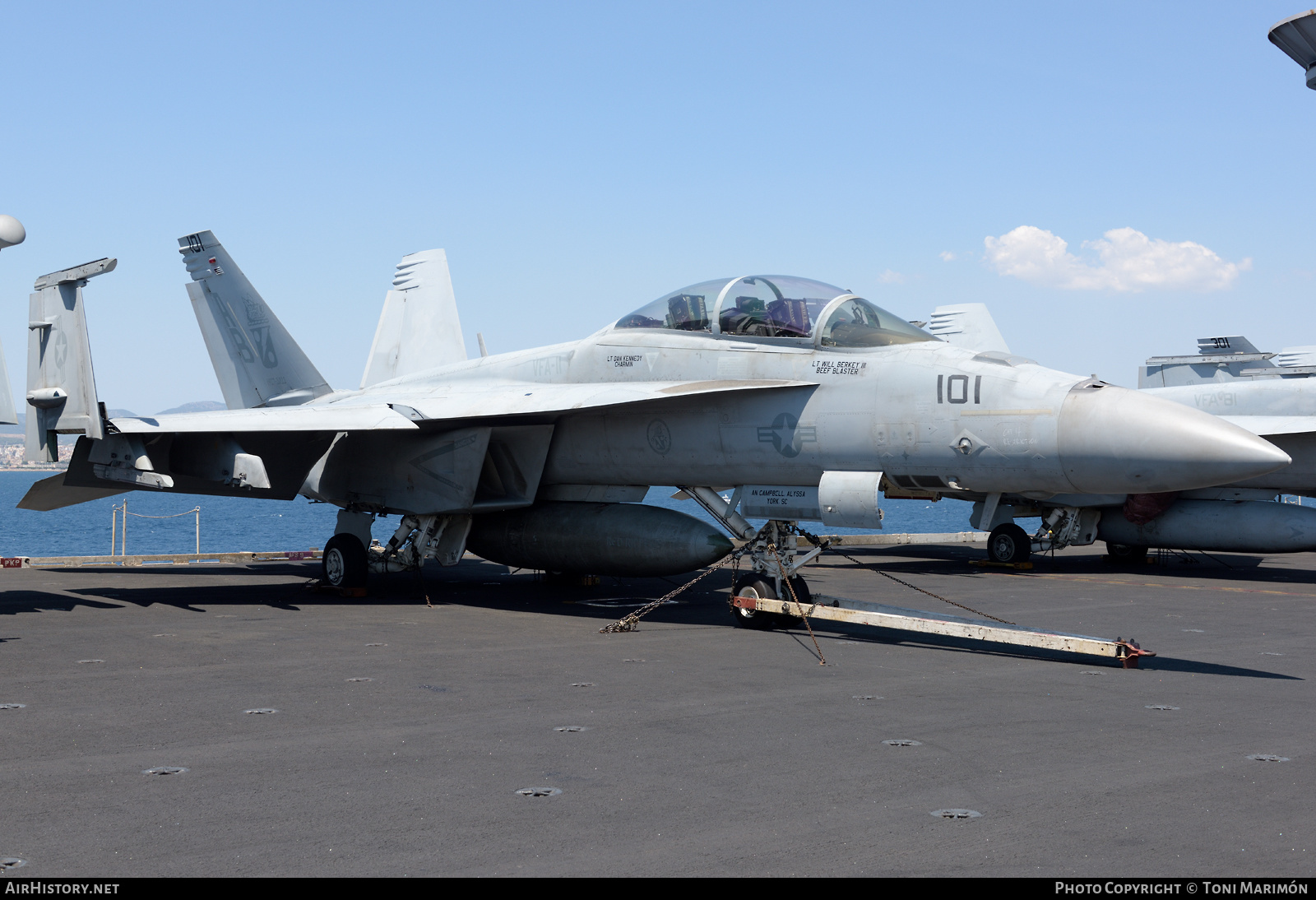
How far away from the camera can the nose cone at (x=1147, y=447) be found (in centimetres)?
776

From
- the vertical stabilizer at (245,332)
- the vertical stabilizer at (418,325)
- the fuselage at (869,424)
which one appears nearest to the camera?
the fuselage at (869,424)

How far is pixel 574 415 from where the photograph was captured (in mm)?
11914

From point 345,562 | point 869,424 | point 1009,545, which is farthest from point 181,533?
point 869,424

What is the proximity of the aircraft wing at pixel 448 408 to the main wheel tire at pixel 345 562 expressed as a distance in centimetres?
169

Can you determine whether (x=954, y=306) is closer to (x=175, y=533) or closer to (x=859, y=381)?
(x=859, y=381)

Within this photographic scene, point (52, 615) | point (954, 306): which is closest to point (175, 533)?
point (954, 306)

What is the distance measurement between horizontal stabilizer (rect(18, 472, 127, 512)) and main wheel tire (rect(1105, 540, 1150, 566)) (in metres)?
16.6

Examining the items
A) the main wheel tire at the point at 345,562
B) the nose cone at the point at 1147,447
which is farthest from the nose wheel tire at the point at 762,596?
the main wheel tire at the point at 345,562

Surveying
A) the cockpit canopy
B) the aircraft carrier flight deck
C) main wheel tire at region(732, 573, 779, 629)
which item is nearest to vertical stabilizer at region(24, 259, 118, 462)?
the aircraft carrier flight deck

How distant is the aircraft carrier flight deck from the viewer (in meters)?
4.04

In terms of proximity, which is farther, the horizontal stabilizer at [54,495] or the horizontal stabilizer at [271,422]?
the horizontal stabilizer at [54,495]

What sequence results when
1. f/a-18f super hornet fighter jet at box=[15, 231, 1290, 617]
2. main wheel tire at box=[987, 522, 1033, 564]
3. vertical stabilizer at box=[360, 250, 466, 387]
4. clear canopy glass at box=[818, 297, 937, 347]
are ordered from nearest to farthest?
f/a-18f super hornet fighter jet at box=[15, 231, 1290, 617] → clear canopy glass at box=[818, 297, 937, 347] → vertical stabilizer at box=[360, 250, 466, 387] → main wheel tire at box=[987, 522, 1033, 564]

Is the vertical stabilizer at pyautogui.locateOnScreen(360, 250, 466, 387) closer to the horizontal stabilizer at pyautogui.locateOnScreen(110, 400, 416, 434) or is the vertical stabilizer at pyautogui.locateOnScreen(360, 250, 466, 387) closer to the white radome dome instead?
the horizontal stabilizer at pyautogui.locateOnScreen(110, 400, 416, 434)

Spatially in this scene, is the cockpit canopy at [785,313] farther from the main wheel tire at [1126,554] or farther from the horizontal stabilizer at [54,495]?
the main wheel tire at [1126,554]
